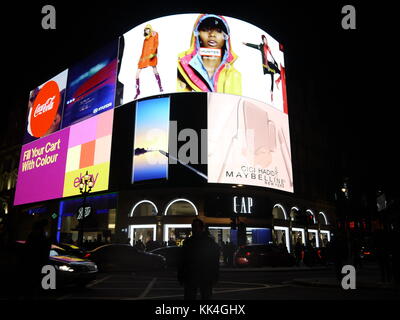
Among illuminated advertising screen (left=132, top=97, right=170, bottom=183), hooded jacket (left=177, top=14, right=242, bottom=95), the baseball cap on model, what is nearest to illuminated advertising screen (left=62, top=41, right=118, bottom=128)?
illuminated advertising screen (left=132, top=97, right=170, bottom=183)

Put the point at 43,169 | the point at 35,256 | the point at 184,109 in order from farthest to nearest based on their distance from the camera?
1. the point at 43,169
2. the point at 184,109
3. the point at 35,256

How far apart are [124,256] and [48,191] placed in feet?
80.8

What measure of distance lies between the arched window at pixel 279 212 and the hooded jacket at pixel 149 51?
18.3 meters

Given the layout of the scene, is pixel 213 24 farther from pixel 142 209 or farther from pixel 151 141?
pixel 142 209

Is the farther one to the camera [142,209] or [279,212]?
[279,212]

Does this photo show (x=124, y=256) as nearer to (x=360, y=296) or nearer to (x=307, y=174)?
(x=360, y=296)

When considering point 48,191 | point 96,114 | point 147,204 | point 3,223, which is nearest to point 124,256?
point 147,204

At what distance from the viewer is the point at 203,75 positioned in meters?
30.5

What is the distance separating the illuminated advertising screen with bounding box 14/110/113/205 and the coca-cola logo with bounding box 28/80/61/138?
1.63 metres

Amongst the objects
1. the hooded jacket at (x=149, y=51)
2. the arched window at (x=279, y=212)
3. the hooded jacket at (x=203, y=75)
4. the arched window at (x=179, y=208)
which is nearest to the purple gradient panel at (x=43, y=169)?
the hooded jacket at (x=149, y=51)

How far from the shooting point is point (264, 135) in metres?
31.3

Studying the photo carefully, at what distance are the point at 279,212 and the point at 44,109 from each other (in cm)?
3248

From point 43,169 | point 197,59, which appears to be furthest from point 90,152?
point 197,59

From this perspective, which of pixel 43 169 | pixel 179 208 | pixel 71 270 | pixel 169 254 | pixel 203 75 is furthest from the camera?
pixel 43 169
